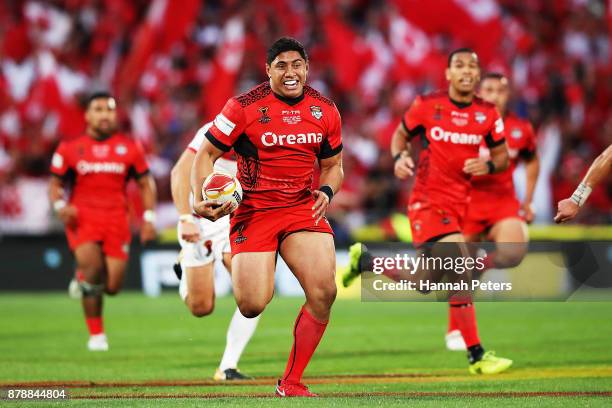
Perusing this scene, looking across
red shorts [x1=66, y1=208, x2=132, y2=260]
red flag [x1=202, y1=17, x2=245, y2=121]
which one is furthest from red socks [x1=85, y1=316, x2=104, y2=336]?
red flag [x1=202, y1=17, x2=245, y2=121]

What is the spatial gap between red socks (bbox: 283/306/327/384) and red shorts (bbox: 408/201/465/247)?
2.83 metres

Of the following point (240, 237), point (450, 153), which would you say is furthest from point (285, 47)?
point (450, 153)

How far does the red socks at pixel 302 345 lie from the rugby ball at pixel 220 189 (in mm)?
1040

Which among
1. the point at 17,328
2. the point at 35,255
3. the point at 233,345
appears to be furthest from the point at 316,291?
the point at 35,255

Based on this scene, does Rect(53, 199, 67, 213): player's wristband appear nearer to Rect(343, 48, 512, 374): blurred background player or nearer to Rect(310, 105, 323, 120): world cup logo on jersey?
Rect(343, 48, 512, 374): blurred background player

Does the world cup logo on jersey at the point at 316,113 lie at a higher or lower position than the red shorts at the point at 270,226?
higher

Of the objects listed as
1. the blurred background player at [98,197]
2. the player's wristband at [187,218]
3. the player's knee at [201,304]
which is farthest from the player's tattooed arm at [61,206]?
the player's wristband at [187,218]

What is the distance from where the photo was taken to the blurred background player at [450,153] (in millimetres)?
10750

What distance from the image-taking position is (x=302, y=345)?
27.0 feet

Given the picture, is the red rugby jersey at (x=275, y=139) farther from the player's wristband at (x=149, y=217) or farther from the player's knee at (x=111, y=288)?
the player's knee at (x=111, y=288)

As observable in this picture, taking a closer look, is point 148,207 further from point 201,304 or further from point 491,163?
point 491,163

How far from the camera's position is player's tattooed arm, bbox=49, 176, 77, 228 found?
43.0ft

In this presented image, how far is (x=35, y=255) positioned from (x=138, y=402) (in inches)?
537

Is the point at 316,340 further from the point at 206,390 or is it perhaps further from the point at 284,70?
the point at 284,70
